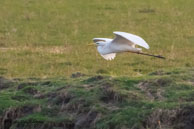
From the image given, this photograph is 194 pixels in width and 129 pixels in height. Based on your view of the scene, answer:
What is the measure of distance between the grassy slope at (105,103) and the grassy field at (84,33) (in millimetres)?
2031

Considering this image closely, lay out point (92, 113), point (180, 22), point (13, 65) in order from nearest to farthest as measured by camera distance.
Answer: point (92, 113)
point (13, 65)
point (180, 22)

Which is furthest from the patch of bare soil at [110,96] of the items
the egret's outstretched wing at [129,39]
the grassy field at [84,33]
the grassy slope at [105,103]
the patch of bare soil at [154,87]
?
the grassy field at [84,33]

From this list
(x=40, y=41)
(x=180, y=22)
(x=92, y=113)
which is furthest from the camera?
(x=180, y=22)

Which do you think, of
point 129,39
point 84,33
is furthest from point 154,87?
point 84,33

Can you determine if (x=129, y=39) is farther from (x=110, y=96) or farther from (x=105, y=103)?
(x=105, y=103)

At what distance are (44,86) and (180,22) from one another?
847 cm

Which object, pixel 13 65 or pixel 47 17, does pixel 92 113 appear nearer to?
pixel 13 65

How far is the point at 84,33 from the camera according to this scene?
1546 cm

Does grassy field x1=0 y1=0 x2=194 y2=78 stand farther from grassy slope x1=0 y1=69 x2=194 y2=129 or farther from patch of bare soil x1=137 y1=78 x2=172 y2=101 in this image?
patch of bare soil x1=137 y1=78 x2=172 y2=101

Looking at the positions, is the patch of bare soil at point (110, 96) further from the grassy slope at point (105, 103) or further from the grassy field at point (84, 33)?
the grassy field at point (84, 33)

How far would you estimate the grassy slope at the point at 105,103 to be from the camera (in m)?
7.59

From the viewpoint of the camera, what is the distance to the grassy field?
11.7 metres

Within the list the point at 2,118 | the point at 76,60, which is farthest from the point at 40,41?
the point at 2,118

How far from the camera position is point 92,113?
Result: 795 centimetres
